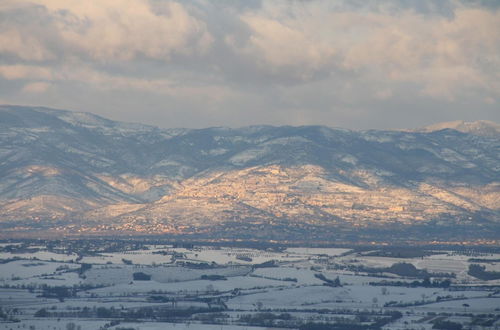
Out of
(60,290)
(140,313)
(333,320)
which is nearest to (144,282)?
(60,290)


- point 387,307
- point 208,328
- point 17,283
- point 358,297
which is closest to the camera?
point 208,328

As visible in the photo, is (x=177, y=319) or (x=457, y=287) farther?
(x=457, y=287)

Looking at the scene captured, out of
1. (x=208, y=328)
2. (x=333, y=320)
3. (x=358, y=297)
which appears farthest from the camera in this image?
(x=358, y=297)

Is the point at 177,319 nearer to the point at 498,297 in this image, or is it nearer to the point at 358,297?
the point at 358,297

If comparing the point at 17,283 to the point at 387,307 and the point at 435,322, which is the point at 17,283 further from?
the point at 435,322

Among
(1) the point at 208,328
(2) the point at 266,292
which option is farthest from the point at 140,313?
(2) the point at 266,292

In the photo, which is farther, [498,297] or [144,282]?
[144,282]

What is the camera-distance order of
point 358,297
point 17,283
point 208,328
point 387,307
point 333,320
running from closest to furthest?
point 208,328, point 333,320, point 387,307, point 358,297, point 17,283

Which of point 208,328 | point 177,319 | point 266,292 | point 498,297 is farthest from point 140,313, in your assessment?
point 498,297
